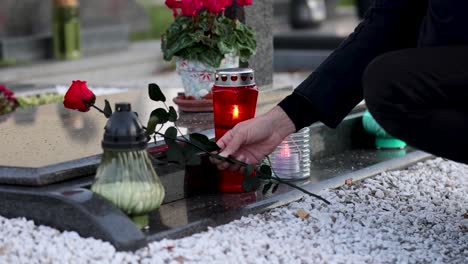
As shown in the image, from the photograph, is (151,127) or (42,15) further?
(42,15)

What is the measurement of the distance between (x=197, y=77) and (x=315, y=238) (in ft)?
4.72

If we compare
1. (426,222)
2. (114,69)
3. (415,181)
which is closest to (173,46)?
(415,181)

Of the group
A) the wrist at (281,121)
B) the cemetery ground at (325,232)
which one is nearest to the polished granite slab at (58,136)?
the cemetery ground at (325,232)

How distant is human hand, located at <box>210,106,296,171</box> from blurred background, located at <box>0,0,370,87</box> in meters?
4.06

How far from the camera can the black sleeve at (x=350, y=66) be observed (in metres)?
3.27

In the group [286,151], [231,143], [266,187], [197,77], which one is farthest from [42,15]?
[231,143]

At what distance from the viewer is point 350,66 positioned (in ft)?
10.8

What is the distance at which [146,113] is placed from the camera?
4.23 meters

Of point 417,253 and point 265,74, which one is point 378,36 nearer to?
point 417,253

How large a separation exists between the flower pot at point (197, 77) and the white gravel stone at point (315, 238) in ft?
3.02

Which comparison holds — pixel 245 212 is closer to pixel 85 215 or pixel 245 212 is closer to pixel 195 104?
pixel 85 215

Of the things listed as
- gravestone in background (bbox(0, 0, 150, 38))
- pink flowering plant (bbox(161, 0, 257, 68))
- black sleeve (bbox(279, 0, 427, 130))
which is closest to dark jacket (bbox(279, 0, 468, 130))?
black sleeve (bbox(279, 0, 427, 130))

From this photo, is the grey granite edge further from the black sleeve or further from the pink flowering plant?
the pink flowering plant

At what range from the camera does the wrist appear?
328cm
